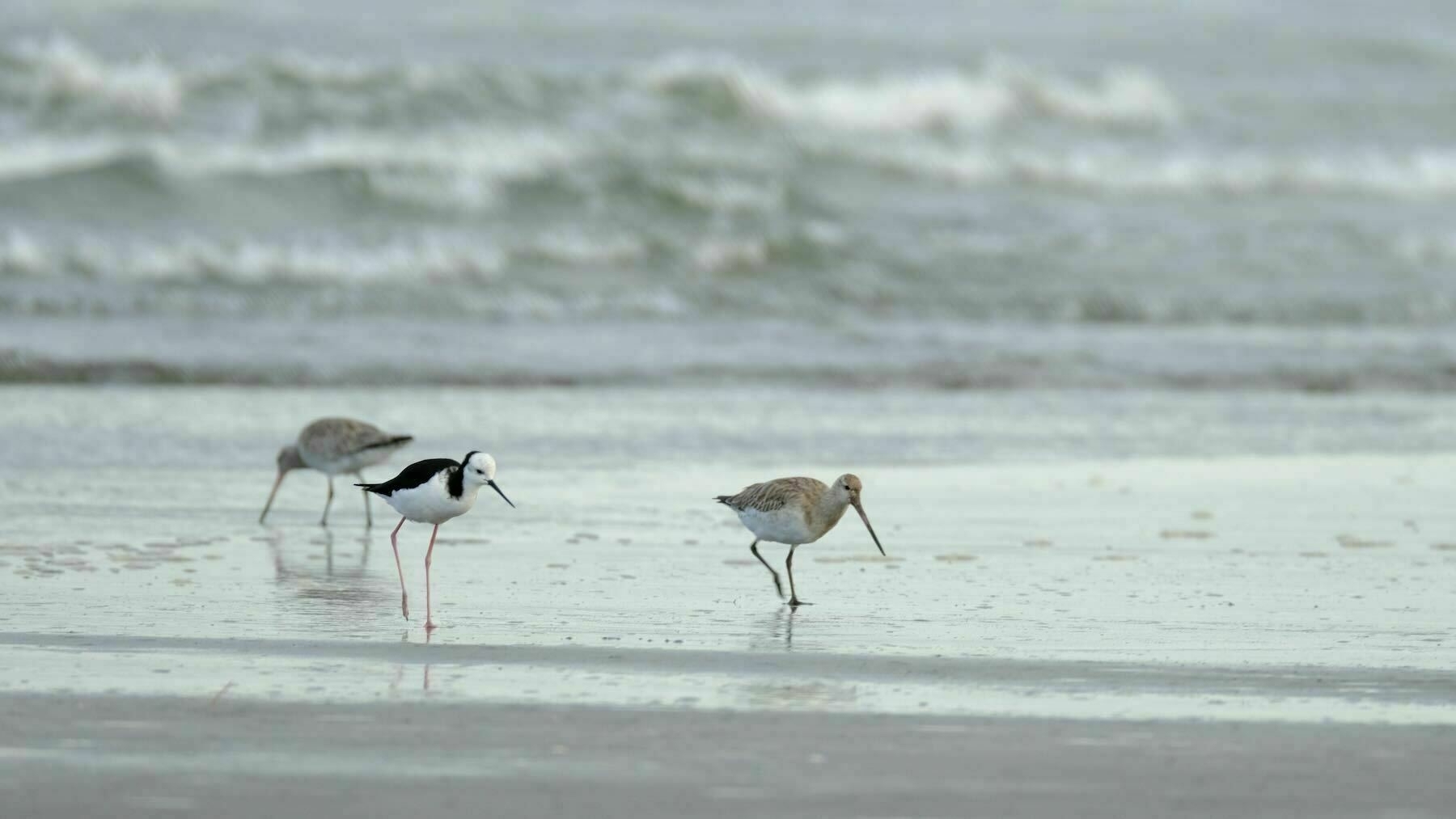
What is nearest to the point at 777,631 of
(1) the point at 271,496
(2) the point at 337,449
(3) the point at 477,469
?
(3) the point at 477,469

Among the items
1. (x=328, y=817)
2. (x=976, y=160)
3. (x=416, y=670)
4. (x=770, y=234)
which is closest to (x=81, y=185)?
(x=770, y=234)

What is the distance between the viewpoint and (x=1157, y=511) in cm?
956

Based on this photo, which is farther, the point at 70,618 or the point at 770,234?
the point at 770,234

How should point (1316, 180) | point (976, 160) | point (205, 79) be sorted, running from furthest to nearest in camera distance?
1. point (1316, 180)
2. point (976, 160)
3. point (205, 79)

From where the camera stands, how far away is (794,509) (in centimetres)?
762

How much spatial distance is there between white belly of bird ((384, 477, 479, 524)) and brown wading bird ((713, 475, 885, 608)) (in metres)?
1.05

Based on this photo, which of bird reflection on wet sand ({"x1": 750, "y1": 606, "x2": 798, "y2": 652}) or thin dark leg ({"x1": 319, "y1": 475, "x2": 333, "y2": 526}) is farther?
thin dark leg ({"x1": 319, "y1": 475, "x2": 333, "y2": 526})

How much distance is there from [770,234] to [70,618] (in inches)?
616

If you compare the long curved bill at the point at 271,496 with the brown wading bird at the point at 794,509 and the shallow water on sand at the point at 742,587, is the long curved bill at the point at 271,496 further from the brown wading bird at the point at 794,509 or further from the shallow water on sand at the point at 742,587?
the brown wading bird at the point at 794,509

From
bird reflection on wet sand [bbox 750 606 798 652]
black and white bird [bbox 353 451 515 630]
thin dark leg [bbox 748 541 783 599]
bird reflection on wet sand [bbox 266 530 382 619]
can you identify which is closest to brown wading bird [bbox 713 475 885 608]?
thin dark leg [bbox 748 541 783 599]

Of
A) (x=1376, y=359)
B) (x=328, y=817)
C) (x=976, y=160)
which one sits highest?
(x=976, y=160)

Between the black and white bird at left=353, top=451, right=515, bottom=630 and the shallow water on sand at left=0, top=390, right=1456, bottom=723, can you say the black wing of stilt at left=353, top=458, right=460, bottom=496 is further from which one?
the shallow water on sand at left=0, top=390, right=1456, bottom=723

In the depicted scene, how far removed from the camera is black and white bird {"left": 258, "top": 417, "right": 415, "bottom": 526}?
994 centimetres

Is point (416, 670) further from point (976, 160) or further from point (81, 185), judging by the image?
point (976, 160)
